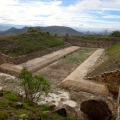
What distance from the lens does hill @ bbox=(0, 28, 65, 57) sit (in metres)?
17.1

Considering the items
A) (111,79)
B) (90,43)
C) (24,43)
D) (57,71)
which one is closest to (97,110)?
(111,79)

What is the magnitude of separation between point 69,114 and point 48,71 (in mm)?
7714

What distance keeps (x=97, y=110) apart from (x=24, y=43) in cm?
1394

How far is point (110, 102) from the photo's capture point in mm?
9875

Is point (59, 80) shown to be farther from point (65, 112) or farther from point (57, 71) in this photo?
point (65, 112)

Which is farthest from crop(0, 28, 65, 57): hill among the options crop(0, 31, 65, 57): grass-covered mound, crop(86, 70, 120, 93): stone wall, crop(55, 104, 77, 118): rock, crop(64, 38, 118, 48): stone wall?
crop(55, 104, 77, 118): rock

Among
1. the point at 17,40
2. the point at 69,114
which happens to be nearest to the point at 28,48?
the point at 17,40

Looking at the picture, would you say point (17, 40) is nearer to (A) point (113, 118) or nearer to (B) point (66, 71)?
(B) point (66, 71)

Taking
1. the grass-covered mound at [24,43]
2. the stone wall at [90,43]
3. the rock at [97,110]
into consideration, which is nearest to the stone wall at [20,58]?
the grass-covered mound at [24,43]

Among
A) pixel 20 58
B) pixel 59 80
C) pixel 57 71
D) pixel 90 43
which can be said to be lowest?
pixel 59 80

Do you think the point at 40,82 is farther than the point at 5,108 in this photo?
Yes

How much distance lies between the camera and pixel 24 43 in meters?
19.7

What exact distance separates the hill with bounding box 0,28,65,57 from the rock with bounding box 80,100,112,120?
1038 cm

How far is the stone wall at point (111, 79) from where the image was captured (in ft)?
36.8
